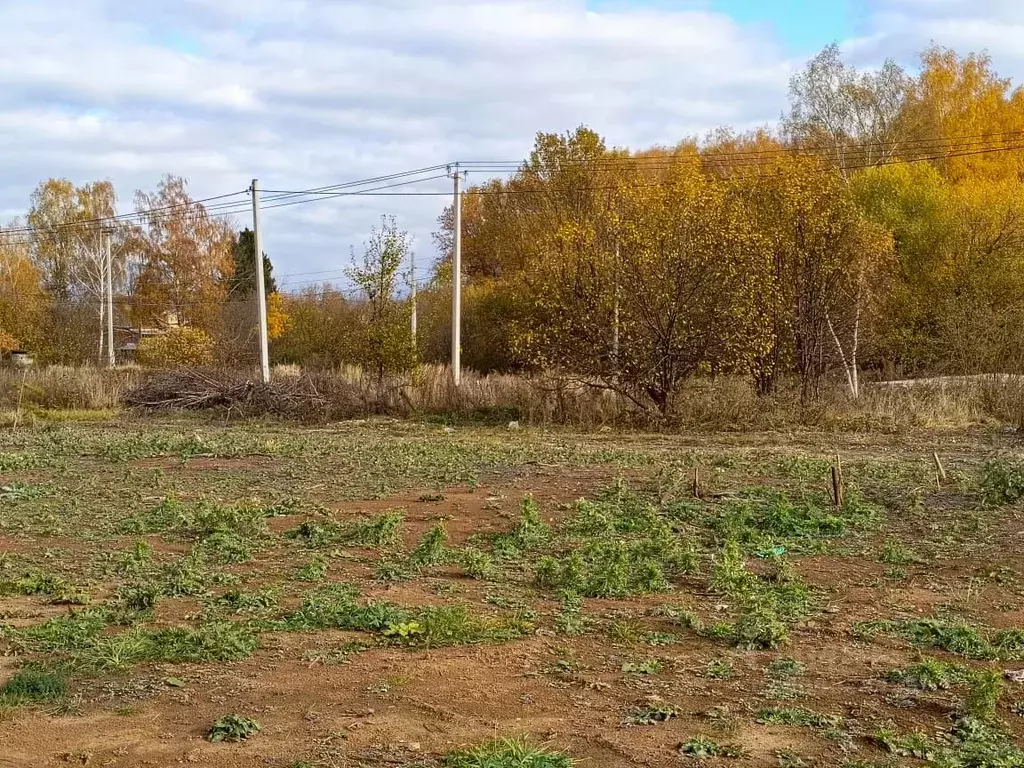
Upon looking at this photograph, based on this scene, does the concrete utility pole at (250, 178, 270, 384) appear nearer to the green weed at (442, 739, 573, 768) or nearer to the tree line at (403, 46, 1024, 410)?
the tree line at (403, 46, 1024, 410)

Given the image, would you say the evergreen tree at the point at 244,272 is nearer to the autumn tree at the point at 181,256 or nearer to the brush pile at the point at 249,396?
the autumn tree at the point at 181,256

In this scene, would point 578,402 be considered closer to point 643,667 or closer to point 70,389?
point 70,389

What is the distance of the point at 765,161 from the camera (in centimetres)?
3803

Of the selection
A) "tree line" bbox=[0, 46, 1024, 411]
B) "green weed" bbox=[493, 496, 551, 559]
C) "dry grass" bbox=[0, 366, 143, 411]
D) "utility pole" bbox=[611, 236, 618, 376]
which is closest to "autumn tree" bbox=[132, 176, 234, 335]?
"tree line" bbox=[0, 46, 1024, 411]

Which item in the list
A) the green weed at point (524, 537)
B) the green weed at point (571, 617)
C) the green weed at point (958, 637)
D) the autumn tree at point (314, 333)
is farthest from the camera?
the autumn tree at point (314, 333)

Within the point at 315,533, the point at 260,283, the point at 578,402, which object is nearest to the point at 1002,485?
the point at 315,533

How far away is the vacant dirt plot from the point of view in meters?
4.00

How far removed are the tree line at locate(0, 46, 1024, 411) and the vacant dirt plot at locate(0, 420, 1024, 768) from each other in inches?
269

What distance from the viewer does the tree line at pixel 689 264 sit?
17.4 metres

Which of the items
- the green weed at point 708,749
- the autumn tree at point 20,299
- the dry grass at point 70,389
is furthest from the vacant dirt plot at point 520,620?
the autumn tree at point 20,299

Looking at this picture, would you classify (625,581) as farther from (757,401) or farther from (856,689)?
(757,401)

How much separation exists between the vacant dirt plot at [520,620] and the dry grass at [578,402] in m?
5.67

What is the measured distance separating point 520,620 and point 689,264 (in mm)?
12317

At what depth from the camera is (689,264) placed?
1703 centimetres
